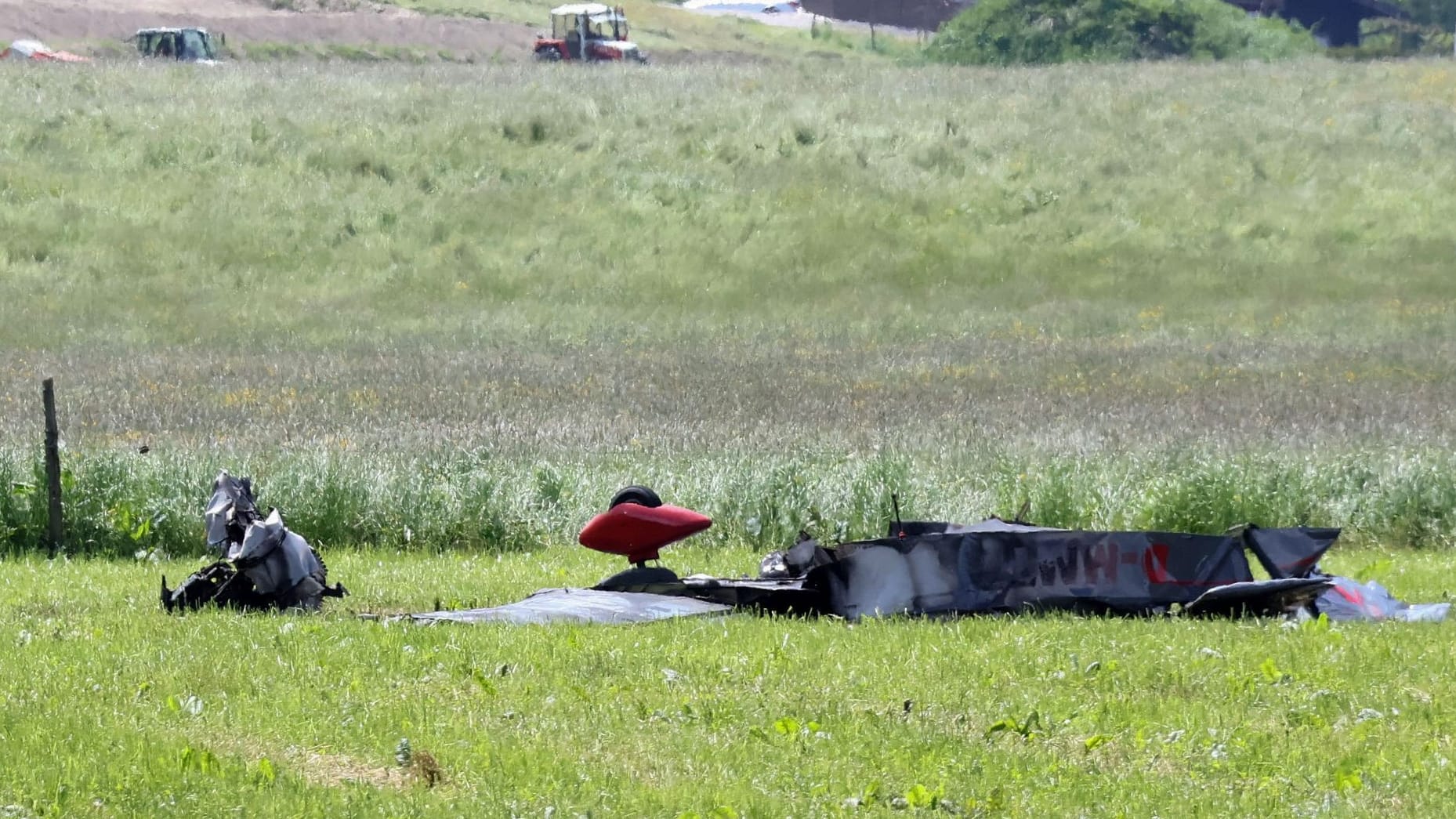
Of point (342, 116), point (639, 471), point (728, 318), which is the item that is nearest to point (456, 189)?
point (342, 116)

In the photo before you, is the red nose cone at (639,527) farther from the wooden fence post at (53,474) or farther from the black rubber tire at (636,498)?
the wooden fence post at (53,474)

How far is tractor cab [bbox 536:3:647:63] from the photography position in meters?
71.1

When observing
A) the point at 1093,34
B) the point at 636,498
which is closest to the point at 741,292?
the point at 636,498

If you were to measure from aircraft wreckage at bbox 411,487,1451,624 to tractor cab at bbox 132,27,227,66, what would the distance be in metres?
57.1

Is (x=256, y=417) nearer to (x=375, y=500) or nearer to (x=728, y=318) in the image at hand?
(x=375, y=500)

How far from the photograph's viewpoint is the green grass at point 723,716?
21.4ft

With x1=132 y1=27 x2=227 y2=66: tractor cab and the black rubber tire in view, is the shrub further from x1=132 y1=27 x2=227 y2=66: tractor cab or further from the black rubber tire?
the black rubber tire

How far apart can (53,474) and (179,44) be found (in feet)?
178

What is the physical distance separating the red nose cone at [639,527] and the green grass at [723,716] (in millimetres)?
775

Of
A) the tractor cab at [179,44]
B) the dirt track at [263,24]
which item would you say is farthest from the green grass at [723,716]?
the dirt track at [263,24]

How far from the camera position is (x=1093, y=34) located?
77.9m

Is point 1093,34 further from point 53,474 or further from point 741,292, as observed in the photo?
point 53,474

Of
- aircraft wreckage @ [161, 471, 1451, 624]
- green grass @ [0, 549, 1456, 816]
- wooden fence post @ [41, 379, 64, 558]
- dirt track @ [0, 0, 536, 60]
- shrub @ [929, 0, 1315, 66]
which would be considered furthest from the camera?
dirt track @ [0, 0, 536, 60]

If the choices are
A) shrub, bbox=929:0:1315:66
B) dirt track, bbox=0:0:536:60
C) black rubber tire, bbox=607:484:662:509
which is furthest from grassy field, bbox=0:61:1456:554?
dirt track, bbox=0:0:536:60
